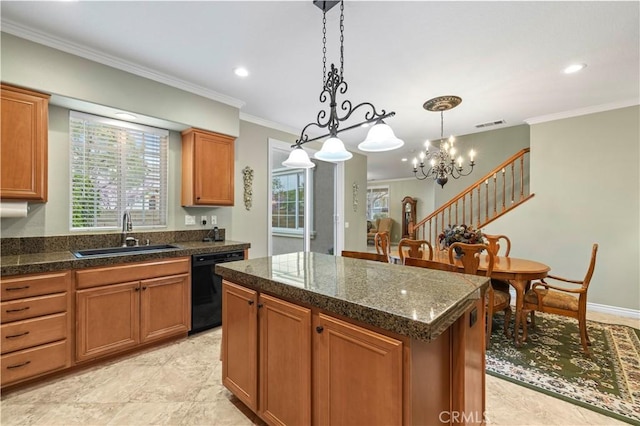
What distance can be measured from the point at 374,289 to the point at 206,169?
266 cm

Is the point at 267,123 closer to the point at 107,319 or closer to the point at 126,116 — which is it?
the point at 126,116

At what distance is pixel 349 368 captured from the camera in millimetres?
1218

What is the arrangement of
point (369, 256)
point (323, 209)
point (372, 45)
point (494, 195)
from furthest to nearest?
point (323, 209) < point (494, 195) < point (369, 256) < point (372, 45)

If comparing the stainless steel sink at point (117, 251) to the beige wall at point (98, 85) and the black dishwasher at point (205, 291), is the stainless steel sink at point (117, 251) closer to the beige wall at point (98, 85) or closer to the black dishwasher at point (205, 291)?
the black dishwasher at point (205, 291)

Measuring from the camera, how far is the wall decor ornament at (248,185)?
3.99 metres

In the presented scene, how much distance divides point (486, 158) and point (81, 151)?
5901 mm

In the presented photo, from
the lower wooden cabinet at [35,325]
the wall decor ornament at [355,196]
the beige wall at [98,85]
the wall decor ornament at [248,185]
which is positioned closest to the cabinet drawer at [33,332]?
the lower wooden cabinet at [35,325]

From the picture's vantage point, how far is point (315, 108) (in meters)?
3.85

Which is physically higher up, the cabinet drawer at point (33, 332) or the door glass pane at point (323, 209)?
the door glass pane at point (323, 209)

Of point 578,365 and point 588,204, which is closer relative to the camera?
point 578,365

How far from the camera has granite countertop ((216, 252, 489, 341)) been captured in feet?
3.45

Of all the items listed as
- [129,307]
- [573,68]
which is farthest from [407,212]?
[129,307]

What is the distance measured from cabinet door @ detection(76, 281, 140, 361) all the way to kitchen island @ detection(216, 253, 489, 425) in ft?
4.04

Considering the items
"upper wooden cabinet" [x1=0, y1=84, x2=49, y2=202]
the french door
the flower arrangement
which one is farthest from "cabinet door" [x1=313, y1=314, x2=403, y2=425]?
the french door
